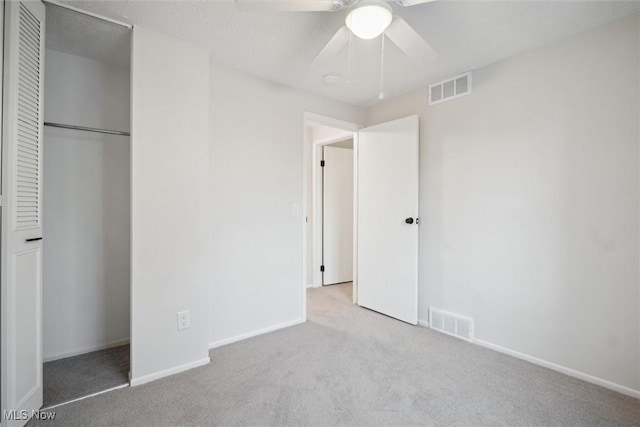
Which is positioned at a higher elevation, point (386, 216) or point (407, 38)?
point (407, 38)

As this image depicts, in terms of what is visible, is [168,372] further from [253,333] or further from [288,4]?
[288,4]

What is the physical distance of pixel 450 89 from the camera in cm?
272

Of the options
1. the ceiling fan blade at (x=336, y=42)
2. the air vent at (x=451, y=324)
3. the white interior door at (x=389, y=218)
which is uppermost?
the ceiling fan blade at (x=336, y=42)

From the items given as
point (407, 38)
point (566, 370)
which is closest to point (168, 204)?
point (407, 38)

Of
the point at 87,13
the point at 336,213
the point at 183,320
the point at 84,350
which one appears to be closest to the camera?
the point at 87,13

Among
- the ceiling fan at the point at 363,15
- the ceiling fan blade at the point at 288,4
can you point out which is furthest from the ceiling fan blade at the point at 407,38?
the ceiling fan blade at the point at 288,4

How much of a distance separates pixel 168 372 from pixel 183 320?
345 millimetres

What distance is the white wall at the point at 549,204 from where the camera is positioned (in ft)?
6.15

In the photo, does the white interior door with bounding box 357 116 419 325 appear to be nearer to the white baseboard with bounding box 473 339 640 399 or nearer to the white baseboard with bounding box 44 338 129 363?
the white baseboard with bounding box 473 339 640 399

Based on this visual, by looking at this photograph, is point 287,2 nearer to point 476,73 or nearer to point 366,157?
point 476,73

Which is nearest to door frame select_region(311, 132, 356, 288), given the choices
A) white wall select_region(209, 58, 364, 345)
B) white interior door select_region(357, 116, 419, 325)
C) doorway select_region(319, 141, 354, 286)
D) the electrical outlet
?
doorway select_region(319, 141, 354, 286)

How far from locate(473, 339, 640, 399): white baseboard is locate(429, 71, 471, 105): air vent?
2165 millimetres

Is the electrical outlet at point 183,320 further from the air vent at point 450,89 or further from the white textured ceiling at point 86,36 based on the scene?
the air vent at point 450,89

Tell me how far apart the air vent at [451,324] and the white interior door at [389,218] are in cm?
17
